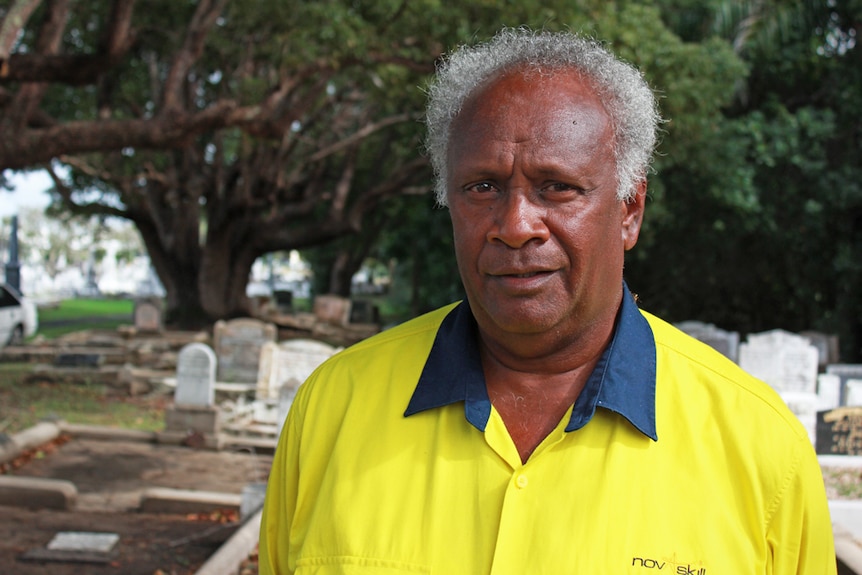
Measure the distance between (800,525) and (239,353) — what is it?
12420 mm

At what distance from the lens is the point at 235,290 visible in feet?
71.4

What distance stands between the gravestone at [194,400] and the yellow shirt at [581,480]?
9085mm

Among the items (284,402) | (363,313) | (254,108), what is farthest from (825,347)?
(363,313)

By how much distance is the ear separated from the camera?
1.93 m

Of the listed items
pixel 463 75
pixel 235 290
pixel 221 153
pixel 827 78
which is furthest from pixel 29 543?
pixel 827 78

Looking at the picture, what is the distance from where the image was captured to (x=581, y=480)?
167 centimetres

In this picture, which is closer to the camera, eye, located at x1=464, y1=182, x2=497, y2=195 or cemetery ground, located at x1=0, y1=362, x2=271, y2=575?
eye, located at x1=464, y1=182, x2=497, y2=195

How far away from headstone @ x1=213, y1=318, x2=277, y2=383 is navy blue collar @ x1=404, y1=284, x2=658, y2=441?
11630 mm

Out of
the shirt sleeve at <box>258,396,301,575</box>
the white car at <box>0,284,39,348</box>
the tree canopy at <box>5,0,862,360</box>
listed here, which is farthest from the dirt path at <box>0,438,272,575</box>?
the white car at <box>0,284,39,348</box>

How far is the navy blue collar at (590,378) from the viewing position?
5.65 feet

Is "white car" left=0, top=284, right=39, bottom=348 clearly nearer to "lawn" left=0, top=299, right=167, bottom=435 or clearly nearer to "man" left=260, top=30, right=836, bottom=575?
"lawn" left=0, top=299, right=167, bottom=435

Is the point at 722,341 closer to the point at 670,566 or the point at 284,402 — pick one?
the point at 284,402

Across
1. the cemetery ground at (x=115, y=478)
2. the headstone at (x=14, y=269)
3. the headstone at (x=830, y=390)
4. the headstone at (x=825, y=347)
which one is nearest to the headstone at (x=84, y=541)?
the cemetery ground at (x=115, y=478)

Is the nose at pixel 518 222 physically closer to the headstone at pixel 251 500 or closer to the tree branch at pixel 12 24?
the headstone at pixel 251 500
